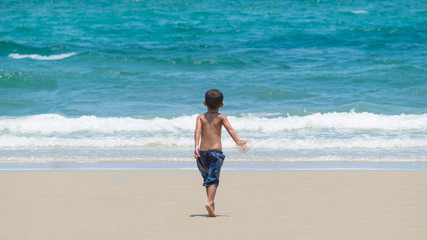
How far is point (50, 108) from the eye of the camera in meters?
14.2

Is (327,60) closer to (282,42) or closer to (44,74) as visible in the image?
(282,42)

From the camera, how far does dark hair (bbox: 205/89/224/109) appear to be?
532cm

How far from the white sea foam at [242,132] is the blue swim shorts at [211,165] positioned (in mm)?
4386

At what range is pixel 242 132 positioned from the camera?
1143 centimetres

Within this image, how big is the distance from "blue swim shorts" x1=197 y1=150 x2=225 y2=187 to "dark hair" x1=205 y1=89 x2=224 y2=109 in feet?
1.35

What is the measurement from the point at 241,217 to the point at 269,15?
947 inches

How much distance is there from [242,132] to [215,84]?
526 centimetres

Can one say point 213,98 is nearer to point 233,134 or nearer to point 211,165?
point 233,134

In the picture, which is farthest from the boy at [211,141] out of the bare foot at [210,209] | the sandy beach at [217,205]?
the sandy beach at [217,205]

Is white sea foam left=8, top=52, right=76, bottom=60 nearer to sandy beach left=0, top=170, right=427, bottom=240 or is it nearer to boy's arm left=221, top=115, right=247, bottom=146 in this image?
sandy beach left=0, top=170, right=427, bottom=240

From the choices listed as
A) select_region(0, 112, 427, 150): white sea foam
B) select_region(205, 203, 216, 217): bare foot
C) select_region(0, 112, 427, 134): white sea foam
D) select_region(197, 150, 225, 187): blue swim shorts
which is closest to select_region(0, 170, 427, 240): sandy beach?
select_region(205, 203, 216, 217): bare foot

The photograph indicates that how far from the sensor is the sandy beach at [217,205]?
15.6ft

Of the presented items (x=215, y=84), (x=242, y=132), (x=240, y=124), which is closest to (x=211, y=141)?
(x=242, y=132)

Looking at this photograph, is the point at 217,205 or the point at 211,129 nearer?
the point at 211,129
